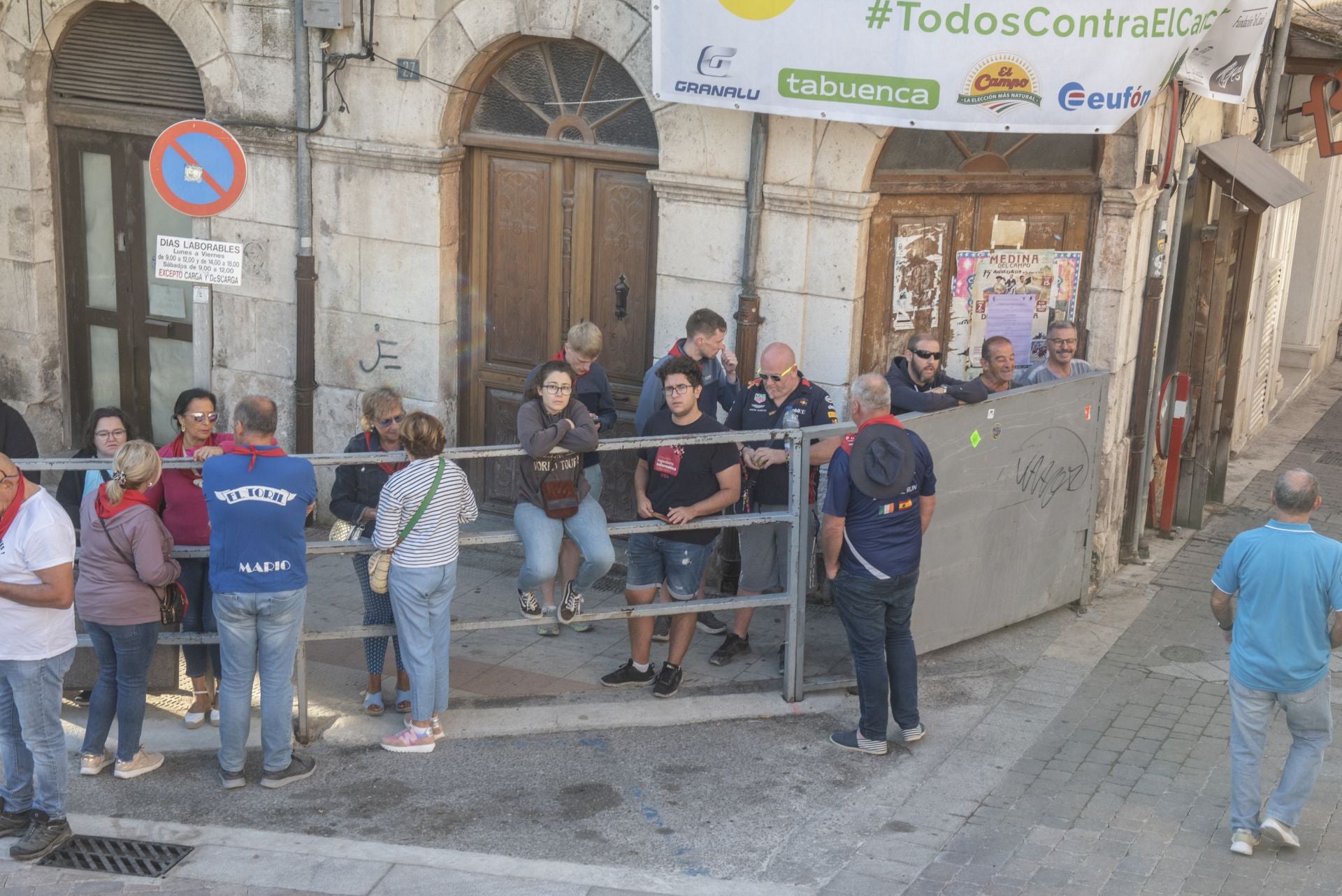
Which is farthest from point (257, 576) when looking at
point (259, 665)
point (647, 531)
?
point (647, 531)

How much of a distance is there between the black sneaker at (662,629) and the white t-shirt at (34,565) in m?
3.50

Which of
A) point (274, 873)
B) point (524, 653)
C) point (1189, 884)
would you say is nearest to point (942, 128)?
point (524, 653)

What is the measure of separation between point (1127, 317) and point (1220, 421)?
107 inches

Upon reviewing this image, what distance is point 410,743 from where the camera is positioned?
23.3 feet

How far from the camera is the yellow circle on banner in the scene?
821 cm

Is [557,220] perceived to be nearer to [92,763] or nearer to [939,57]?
[939,57]

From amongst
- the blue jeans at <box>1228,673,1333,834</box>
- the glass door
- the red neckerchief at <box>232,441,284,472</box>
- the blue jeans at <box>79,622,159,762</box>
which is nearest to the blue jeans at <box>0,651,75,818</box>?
the blue jeans at <box>79,622,159,762</box>

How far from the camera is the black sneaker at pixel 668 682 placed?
25.4 ft

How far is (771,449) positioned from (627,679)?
1.41m

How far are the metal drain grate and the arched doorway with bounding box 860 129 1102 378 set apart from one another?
4920 millimetres

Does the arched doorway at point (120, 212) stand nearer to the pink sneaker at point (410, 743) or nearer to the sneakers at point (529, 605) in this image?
the sneakers at point (529, 605)

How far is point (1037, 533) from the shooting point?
8750mm

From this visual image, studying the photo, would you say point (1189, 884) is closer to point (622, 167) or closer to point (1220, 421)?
point (622, 167)

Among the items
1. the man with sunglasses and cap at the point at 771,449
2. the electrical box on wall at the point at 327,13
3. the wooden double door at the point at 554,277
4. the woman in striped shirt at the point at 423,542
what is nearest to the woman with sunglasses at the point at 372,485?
the woman in striped shirt at the point at 423,542
